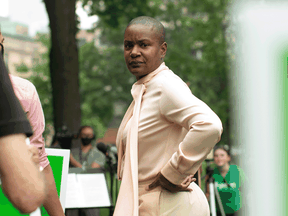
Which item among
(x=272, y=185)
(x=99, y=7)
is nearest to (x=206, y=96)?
(x=99, y=7)

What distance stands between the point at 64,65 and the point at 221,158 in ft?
15.8

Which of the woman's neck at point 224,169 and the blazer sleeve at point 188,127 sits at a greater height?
the blazer sleeve at point 188,127

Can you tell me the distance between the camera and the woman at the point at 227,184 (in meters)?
6.25

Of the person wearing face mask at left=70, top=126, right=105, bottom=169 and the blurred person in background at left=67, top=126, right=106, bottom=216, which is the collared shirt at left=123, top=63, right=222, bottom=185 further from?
the person wearing face mask at left=70, top=126, right=105, bottom=169

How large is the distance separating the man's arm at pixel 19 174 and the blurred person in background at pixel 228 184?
17.4 ft

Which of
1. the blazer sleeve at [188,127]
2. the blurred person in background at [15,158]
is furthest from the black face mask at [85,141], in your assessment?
→ the blurred person in background at [15,158]

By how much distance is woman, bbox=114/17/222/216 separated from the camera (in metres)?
2.10

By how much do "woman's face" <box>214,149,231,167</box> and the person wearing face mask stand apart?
76.6 inches

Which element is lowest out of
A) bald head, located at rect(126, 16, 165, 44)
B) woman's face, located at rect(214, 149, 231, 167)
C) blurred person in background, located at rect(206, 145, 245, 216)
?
blurred person in background, located at rect(206, 145, 245, 216)

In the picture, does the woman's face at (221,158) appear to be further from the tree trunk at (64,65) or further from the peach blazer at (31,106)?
the peach blazer at (31,106)

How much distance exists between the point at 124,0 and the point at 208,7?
17.7 feet

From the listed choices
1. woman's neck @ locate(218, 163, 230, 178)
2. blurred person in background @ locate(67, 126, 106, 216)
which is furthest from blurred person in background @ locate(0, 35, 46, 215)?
woman's neck @ locate(218, 163, 230, 178)

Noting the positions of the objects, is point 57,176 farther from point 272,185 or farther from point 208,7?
point 208,7

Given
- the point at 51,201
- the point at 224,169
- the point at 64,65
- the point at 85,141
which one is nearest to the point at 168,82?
the point at 51,201
